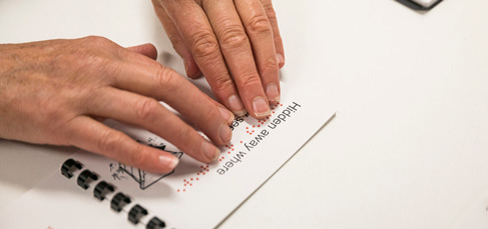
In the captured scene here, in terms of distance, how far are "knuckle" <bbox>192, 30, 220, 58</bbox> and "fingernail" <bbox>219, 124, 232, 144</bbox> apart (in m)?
0.16

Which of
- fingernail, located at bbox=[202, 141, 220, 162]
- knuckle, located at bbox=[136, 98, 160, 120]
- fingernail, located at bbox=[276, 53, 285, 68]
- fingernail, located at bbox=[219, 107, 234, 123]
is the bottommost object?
knuckle, located at bbox=[136, 98, 160, 120]

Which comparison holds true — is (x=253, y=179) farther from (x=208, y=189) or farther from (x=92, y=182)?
A: (x=92, y=182)

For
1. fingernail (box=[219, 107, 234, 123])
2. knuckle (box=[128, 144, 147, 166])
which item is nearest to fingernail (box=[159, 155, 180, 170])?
knuckle (box=[128, 144, 147, 166])

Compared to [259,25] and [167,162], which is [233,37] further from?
[167,162]

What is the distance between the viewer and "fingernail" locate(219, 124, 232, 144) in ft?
2.25

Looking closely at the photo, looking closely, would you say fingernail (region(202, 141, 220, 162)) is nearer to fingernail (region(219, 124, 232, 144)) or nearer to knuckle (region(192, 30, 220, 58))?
fingernail (region(219, 124, 232, 144))

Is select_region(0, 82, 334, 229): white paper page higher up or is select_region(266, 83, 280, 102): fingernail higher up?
select_region(266, 83, 280, 102): fingernail

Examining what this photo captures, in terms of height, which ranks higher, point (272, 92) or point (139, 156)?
point (272, 92)

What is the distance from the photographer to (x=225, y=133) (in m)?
0.69

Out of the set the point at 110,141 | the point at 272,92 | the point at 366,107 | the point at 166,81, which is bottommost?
the point at 110,141

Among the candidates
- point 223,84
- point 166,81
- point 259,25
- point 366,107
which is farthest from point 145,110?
point 366,107

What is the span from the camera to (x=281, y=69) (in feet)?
2.76

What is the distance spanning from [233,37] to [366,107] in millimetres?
288

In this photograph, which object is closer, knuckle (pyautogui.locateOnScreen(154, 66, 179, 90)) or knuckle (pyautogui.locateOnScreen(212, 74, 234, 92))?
knuckle (pyautogui.locateOnScreen(154, 66, 179, 90))
